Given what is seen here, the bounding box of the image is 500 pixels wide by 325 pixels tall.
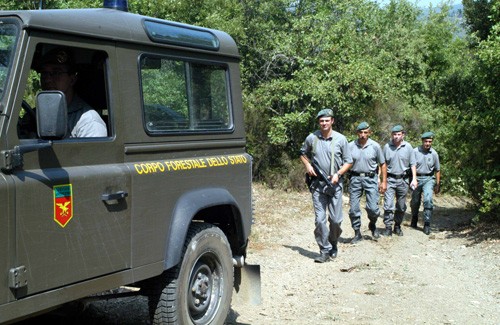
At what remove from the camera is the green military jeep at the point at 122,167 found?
3.99 m

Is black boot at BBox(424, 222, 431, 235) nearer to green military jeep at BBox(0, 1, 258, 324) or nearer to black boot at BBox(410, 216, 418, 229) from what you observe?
black boot at BBox(410, 216, 418, 229)

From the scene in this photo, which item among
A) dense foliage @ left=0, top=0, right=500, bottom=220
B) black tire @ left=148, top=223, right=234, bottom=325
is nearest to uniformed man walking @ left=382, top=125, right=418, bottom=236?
dense foliage @ left=0, top=0, right=500, bottom=220

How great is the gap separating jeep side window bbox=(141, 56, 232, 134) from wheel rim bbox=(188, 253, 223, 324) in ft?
3.60

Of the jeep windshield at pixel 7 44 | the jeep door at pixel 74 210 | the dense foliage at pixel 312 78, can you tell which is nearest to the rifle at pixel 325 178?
the dense foliage at pixel 312 78

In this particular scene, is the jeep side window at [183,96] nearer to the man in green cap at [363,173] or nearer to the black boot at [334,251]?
the black boot at [334,251]

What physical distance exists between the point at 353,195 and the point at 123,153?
7.81 meters

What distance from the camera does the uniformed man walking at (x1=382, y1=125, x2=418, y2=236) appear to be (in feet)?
42.8

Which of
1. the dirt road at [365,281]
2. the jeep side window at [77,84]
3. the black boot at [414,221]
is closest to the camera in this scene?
the jeep side window at [77,84]

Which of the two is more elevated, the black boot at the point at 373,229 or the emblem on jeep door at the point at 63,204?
the emblem on jeep door at the point at 63,204

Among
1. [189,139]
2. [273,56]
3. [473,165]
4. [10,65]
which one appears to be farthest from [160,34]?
[273,56]

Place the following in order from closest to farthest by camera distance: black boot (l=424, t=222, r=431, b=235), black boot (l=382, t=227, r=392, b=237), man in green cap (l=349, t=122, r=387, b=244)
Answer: man in green cap (l=349, t=122, r=387, b=244) → black boot (l=382, t=227, r=392, b=237) → black boot (l=424, t=222, r=431, b=235)

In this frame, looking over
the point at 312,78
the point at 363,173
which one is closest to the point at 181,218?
the point at 363,173

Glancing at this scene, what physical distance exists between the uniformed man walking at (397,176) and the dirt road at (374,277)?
0.42 m

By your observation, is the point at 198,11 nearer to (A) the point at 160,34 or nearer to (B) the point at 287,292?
(B) the point at 287,292
